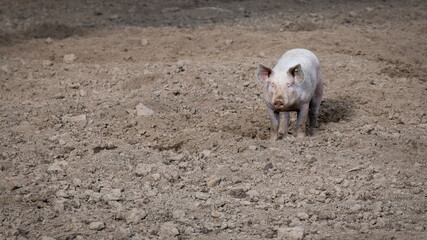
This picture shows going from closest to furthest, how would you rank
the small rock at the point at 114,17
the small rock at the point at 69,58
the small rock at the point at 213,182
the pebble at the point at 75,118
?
the small rock at the point at 213,182, the pebble at the point at 75,118, the small rock at the point at 69,58, the small rock at the point at 114,17

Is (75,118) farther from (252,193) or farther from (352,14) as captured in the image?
(352,14)

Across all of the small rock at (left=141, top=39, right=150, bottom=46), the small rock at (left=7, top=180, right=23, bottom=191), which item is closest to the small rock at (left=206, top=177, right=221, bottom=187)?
the small rock at (left=7, top=180, right=23, bottom=191)

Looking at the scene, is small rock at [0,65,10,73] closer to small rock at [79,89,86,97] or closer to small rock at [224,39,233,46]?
small rock at [79,89,86,97]

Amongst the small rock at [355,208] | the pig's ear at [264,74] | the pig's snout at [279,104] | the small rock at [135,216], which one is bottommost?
the small rock at [135,216]

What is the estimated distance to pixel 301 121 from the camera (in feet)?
19.6

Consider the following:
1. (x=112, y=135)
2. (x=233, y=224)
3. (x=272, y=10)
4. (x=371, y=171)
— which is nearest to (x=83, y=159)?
(x=112, y=135)

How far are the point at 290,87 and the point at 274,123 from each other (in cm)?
53

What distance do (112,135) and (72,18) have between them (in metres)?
5.77

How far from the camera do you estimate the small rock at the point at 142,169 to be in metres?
5.32

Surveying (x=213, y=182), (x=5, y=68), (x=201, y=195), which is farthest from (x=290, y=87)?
(x=5, y=68)

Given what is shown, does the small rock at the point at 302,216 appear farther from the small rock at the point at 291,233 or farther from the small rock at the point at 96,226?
the small rock at the point at 96,226

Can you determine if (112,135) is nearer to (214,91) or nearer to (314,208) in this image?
(214,91)

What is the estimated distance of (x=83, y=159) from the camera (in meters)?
5.61

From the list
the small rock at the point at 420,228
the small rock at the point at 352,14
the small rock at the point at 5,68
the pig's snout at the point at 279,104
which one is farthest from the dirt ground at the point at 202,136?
the small rock at the point at 352,14
